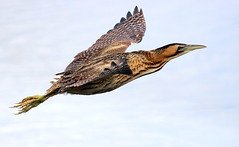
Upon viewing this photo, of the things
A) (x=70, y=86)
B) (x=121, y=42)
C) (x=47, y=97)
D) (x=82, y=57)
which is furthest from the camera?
(x=121, y=42)

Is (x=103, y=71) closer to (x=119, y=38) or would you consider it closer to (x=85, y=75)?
(x=85, y=75)

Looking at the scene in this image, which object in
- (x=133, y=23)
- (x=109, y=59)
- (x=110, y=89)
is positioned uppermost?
(x=133, y=23)

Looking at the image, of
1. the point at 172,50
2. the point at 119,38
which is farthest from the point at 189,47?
the point at 119,38

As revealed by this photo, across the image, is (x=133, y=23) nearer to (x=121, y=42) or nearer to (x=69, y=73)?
(x=121, y=42)

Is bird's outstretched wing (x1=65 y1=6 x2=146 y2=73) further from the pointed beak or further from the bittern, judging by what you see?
the pointed beak

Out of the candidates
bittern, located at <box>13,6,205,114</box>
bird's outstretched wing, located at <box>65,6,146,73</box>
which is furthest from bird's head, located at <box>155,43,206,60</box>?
bird's outstretched wing, located at <box>65,6,146,73</box>

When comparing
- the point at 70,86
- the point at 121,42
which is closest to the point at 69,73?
the point at 70,86
